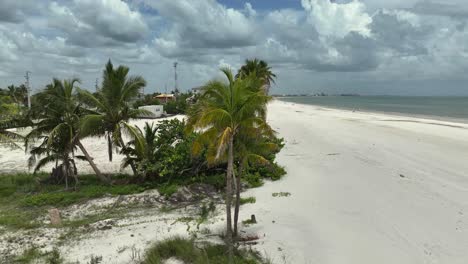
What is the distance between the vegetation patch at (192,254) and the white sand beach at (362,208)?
2.29 feet

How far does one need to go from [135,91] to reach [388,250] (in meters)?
13.0

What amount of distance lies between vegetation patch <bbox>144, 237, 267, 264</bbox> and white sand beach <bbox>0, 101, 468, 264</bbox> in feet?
2.29

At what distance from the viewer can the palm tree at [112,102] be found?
53.0 ft

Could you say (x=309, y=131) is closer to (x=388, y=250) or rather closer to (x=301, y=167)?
(x=301, y=167)

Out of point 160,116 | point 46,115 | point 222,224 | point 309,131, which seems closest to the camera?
point 222,224

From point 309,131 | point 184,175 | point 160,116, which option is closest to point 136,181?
point 184,175

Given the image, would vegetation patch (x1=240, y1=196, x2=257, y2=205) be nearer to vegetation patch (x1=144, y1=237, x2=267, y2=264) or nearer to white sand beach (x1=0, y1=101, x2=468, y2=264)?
white sand beach (x1=0, y1=101, x2=468, y2=264)

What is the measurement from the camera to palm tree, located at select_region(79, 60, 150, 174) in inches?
636

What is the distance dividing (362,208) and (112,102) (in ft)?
39.0

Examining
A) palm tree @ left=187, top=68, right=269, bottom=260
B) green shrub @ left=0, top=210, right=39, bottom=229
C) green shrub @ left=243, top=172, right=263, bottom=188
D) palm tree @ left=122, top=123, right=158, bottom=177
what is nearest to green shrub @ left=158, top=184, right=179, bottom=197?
palm tree @ left=122, top=123, right=158, bottom=177

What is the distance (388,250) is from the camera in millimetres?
9422

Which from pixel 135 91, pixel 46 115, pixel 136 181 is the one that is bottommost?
pixel 136 181

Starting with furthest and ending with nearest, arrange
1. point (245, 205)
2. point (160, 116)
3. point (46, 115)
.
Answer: point (160, 116) < point (46, 115) < point (245, 205)

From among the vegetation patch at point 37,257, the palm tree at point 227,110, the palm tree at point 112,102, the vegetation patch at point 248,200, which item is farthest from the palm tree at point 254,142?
the palm tree at point 112,102
